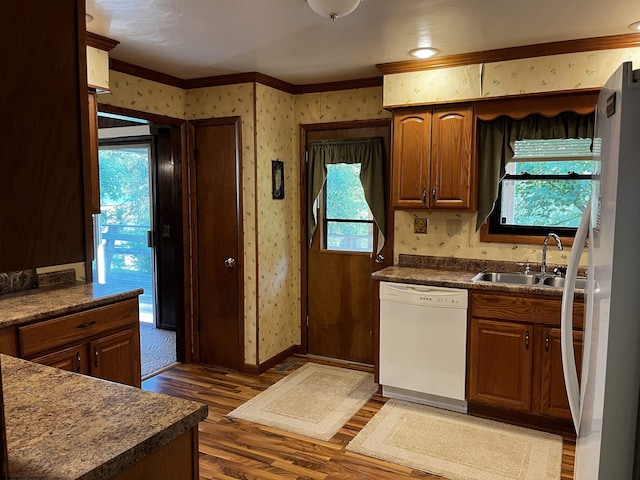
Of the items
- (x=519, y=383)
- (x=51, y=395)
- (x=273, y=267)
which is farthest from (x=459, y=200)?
(x=51, y=395)

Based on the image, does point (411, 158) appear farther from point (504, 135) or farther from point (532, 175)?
point (532, 175)

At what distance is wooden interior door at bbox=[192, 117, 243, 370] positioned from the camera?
4027 mm

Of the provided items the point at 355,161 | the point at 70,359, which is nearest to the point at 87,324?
the point at 70,359

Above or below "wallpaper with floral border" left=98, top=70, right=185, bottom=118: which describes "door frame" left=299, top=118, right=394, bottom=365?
below

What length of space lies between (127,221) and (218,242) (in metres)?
2.01

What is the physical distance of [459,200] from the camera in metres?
3.47

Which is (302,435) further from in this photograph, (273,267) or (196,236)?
(196,236)

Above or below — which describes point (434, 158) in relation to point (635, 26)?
below

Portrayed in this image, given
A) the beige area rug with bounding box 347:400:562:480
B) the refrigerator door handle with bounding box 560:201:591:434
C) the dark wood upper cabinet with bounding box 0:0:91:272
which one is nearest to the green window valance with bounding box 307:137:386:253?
the beige area rug with bounding box 347:400:562:480

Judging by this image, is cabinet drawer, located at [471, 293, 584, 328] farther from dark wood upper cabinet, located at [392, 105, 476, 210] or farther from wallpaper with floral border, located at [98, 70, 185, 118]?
wallpaper with floral border, located at [98, 70, 185, 118]

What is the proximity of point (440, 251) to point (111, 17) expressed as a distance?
2699 millimetres

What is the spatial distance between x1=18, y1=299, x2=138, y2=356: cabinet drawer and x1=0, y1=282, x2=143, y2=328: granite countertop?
3cm

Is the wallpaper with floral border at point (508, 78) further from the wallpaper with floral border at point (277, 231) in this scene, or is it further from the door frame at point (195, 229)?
the door frame at point (195, 229)

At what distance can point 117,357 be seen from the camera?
288 centimetres
